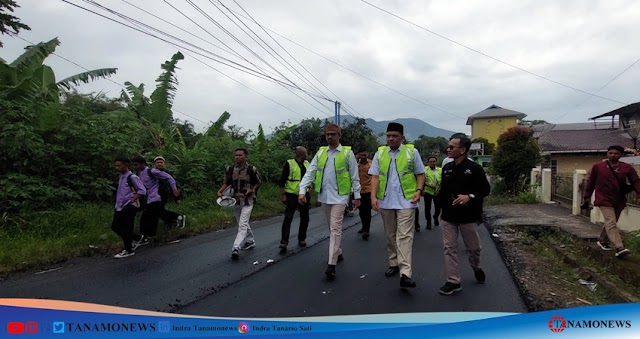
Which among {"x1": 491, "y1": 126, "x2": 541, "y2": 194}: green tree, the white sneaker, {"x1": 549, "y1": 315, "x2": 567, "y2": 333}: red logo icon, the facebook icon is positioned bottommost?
the white sneaker

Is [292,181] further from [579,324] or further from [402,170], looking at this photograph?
[579,324]

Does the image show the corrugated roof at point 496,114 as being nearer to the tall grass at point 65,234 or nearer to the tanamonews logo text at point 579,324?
the tall grass at point 65,234

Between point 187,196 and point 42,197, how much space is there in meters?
4.37

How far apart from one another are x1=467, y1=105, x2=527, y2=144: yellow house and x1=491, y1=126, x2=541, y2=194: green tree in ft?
137

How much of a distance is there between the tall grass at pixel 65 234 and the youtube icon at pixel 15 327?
3450mm

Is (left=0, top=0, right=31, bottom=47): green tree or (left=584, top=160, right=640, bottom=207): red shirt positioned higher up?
(left=0, top=0, right=31, bottom=47): green tree

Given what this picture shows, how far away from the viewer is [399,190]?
15.8 ft

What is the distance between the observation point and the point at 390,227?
501 cm

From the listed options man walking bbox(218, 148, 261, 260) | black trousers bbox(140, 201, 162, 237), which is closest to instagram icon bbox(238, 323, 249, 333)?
man walking bbox(218, 148, 261, 260)

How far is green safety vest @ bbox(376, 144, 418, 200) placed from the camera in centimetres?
479

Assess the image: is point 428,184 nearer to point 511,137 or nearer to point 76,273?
point 76,273

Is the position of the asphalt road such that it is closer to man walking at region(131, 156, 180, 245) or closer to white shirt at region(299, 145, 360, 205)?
man walking at region(131, 156, 180, 245)

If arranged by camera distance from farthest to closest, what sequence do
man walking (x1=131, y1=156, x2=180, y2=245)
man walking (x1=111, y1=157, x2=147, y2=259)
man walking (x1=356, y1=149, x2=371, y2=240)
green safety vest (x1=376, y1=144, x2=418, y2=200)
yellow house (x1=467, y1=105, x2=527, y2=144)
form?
yellow house (x1=467, y1=105, x2=527, y2=144) < man walking (x1=356, y1=149, x2=371, y2=240) < man walking (x1=131, y1=156, x2=180, y2=245) < man walking (x1=111, y1=157, x2=147, y2=259) < green safety vest (x1=376, y1=144, x2=418, y2=200)

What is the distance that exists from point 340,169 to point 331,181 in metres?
0.20
